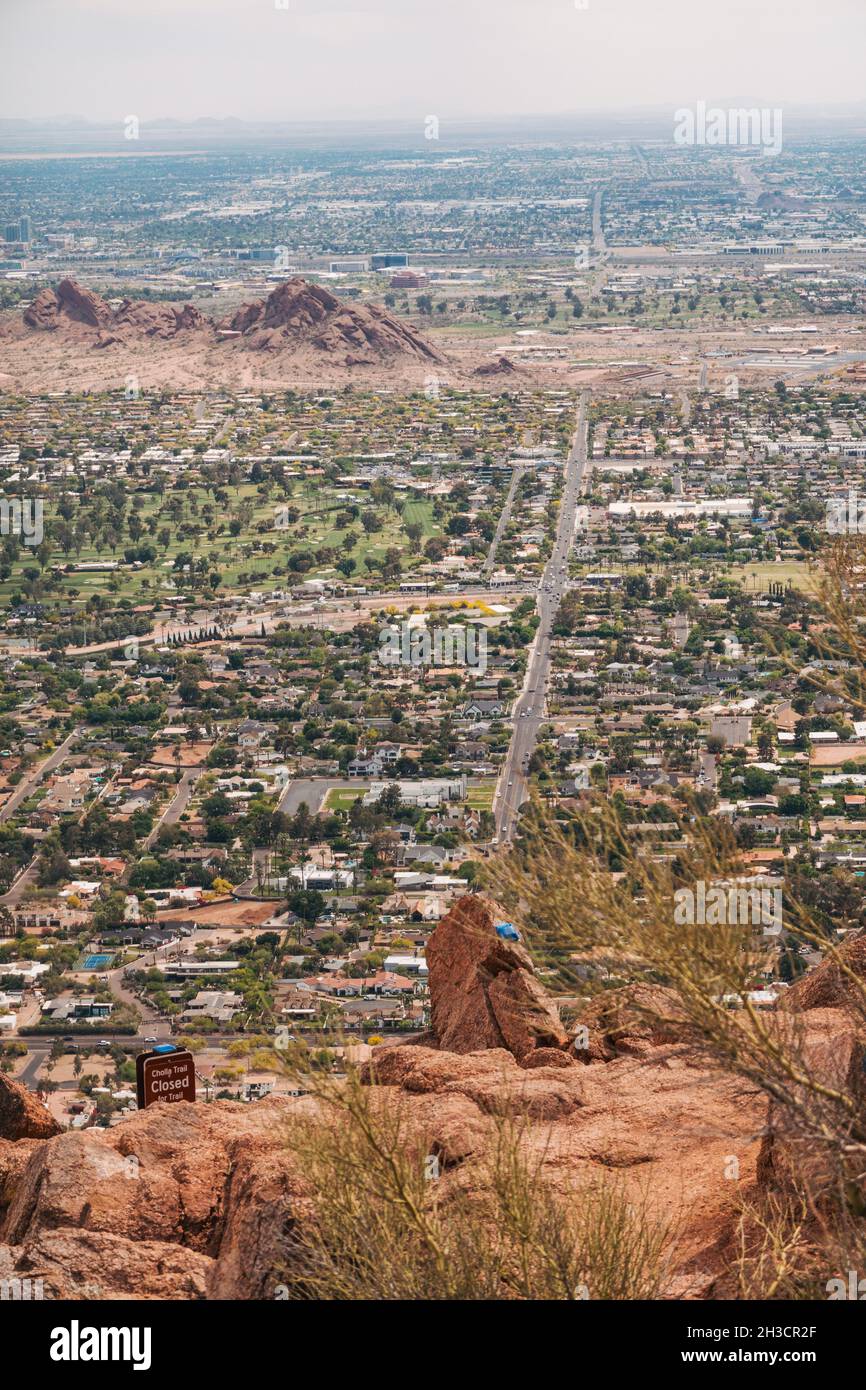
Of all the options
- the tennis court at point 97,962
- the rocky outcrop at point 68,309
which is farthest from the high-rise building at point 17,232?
the tennis court at point 97,962

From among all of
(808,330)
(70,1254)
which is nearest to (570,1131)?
(70,1254)

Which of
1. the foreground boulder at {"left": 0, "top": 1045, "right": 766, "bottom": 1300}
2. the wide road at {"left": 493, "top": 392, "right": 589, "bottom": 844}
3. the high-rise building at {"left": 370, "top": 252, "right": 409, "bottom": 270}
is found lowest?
the wide road at {"left": 493, "top": 392, "right": 589, "bottom": 844}

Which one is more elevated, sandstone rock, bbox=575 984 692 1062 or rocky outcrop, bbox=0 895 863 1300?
sandstone rock, bbox=575 984 692 1062

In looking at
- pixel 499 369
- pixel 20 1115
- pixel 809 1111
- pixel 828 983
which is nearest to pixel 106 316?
pixel 499 369

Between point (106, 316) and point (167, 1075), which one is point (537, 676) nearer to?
point (167, 1075)

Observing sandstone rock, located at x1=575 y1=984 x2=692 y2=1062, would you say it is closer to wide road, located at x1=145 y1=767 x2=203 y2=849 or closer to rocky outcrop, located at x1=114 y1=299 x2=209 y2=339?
wide road, located at x1=145 y1=767 x2=203 y2=849

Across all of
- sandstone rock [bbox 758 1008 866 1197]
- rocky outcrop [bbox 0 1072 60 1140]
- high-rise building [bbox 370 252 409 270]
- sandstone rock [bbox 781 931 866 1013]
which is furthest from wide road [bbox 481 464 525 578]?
high-rise building [bbox 370 252 409 270]

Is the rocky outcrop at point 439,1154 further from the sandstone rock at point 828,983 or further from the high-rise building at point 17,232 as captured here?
the high-rise building at point 17,232
